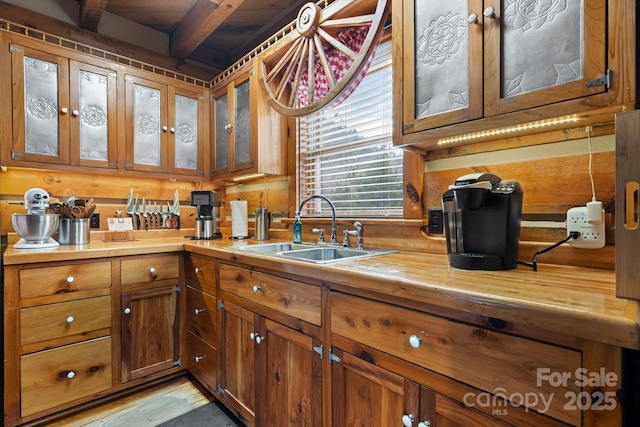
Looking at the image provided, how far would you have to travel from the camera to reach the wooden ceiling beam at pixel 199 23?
2.18 metres

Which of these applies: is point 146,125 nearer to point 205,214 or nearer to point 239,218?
point 205,214

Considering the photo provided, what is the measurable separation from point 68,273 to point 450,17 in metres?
2.27

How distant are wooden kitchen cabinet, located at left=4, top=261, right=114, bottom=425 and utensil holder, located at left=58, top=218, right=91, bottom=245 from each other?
16.5 inches

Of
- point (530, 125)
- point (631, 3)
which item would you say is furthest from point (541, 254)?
point (631, 3)

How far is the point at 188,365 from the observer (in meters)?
2.18

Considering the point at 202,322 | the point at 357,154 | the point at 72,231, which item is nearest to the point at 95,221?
the point at 72,231

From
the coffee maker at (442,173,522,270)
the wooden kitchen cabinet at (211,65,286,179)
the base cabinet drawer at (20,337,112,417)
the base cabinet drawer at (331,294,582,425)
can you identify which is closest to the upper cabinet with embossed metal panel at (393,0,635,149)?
the coffee maker at (442,173,522,270)

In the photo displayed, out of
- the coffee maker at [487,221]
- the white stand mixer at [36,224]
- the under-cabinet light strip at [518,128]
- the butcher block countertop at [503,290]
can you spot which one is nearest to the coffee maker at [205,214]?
the white stand mixer at [36,224]

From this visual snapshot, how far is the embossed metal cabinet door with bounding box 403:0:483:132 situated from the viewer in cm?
112

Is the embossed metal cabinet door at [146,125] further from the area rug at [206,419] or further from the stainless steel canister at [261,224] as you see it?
the area rug at [206,419]

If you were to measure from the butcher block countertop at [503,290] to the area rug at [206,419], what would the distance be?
0.98m

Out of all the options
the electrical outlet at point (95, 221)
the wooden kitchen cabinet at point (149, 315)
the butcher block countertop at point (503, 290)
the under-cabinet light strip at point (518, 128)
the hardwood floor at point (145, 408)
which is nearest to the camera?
the butcher block countertop at point (503, 290)

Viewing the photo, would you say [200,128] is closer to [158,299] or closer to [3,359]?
[158,299]

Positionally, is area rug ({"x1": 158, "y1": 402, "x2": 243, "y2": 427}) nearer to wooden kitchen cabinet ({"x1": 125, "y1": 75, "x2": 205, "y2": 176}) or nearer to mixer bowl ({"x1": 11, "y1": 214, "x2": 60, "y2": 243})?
mixer bowl ({"x1": 11, "y1": 214, "x2": 60, "y2": 243})
